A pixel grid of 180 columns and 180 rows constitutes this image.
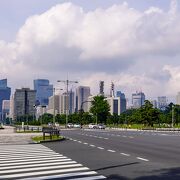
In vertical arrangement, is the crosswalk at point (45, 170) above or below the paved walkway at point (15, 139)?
below

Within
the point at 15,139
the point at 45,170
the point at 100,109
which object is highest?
the point at 100,109

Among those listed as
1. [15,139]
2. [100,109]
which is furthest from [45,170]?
[100,109]

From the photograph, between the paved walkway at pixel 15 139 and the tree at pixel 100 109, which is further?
the tree at pixel 100 109

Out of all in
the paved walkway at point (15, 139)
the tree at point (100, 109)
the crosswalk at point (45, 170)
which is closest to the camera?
the crosswalk at point (45, 170)

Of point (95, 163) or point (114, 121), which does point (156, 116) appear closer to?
point (114, 121)

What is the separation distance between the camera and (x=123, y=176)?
13.2m

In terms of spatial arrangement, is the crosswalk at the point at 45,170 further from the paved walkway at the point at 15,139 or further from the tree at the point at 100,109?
the tree at the point at 100,109

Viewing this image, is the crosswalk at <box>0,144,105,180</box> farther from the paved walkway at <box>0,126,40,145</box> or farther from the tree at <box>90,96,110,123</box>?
the tree at <box>90,96,110,123</box>

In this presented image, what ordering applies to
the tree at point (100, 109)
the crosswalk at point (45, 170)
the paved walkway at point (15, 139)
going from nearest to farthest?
the crosswalk at point (45, 170)
the paved walkway at point (15, 139)
the tree at point (100, 109)

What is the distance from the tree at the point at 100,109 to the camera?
411ft

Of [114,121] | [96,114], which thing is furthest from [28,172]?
[114,121]

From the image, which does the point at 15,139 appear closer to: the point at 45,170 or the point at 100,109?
the point at 45,170

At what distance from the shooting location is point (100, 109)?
411 ft

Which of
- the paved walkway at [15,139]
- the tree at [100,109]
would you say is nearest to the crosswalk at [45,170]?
the paved walkway at [15,139]
